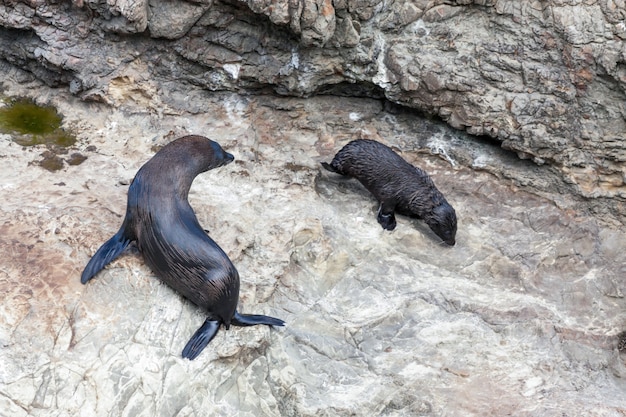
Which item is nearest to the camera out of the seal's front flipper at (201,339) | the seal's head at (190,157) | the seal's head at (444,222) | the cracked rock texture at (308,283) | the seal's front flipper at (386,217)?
the cracked rock texture at (308,283)

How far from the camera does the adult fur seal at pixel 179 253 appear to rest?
5289mm

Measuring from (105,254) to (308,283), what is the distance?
5.58ft

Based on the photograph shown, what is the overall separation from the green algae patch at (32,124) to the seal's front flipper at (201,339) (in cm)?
270

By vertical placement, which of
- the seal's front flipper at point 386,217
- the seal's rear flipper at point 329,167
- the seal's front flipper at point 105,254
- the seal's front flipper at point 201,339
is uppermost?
the seal's front flipper at point 105,254

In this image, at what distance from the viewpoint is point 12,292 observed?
509cm

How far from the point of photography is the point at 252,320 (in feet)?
17.9

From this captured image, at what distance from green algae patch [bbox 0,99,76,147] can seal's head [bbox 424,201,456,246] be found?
3.59 m

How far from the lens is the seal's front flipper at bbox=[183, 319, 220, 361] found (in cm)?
514

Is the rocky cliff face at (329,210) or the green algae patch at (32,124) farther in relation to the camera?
the green algae patch at (32,124)

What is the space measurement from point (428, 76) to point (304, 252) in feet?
7.89

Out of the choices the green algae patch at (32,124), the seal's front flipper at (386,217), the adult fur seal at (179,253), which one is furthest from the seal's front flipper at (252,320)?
the green algae patch at (32,124)

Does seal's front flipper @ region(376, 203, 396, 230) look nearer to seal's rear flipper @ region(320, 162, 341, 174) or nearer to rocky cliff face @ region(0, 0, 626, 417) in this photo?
rocky cliff face @ region(0, 0, 626, 417)

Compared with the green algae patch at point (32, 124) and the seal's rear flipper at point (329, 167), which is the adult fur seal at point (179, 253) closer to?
the green algae patch at point (32, 124)

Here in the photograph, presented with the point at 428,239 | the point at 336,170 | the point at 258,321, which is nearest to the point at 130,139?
the point at 336,170
